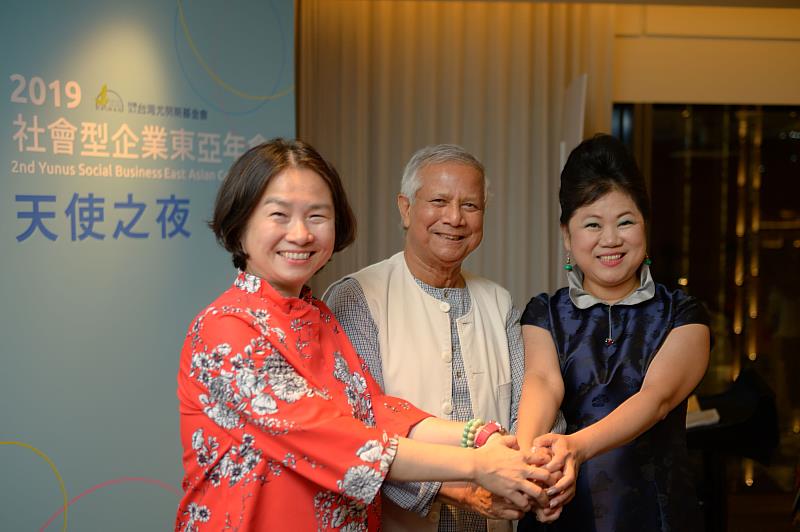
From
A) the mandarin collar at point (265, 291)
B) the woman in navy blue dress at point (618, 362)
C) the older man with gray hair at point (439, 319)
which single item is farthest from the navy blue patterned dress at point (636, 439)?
the mandarin collar at point (265, 291)

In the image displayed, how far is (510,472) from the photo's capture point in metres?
1.81

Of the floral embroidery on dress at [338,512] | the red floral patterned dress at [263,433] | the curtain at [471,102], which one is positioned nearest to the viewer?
the red floral patterned dress at [263,433]

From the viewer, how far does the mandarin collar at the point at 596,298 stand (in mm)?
2164

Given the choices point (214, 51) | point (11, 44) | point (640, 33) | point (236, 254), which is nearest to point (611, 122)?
point (640, 33)

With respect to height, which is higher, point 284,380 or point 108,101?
point 108,101

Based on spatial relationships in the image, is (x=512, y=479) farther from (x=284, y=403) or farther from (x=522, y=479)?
(x=284, y=403)

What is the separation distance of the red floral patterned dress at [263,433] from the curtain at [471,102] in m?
2.97

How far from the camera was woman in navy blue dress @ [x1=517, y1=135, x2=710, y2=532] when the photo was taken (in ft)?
6.82

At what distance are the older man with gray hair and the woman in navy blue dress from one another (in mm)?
135

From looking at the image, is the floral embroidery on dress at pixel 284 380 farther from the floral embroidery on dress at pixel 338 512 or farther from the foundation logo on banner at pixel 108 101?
the foundation logo on banner at pixel 108 101

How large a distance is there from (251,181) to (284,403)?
46 cm

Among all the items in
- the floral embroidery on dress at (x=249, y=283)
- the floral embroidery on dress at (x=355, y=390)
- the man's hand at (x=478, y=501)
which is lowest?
the man's hand at (x=478, y=501)

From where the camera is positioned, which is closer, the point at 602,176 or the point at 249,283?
the point at 249,283

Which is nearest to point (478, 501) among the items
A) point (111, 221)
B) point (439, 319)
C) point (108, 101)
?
point (439, 319)
